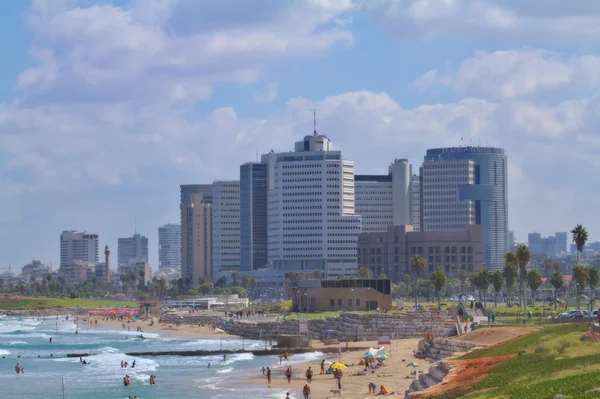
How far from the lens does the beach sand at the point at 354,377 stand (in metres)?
68.9

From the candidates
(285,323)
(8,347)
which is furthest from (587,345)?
(8,347)

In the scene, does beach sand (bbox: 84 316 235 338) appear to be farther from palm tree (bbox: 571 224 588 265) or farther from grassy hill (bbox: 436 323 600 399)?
grassy hill (bbox: 436 323 600 399)

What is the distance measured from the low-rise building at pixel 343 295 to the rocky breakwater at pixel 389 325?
16.9 metres

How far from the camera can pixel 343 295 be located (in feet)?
465

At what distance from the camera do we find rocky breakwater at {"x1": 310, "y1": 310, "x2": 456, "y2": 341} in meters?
104

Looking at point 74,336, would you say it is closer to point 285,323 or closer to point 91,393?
point 285,323

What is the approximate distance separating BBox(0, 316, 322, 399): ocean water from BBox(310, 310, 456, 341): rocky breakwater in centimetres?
930

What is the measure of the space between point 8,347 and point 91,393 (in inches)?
2757

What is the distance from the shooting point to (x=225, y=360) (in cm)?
10081

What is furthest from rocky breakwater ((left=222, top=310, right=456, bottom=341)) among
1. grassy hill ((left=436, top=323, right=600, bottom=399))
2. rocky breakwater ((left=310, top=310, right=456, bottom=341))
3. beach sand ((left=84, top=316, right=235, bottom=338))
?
grassy hill ((left=436, top=323, right=600, bottom=399))

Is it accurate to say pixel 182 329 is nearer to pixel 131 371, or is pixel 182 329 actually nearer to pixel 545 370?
pixel 131 371

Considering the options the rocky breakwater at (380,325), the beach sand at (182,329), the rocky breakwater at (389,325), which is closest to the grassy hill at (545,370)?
the rocky breakwater at (380,325)

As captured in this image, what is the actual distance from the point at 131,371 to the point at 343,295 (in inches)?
2066

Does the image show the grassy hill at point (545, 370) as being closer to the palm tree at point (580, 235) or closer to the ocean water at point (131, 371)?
the ocean water at point (131, 371)
